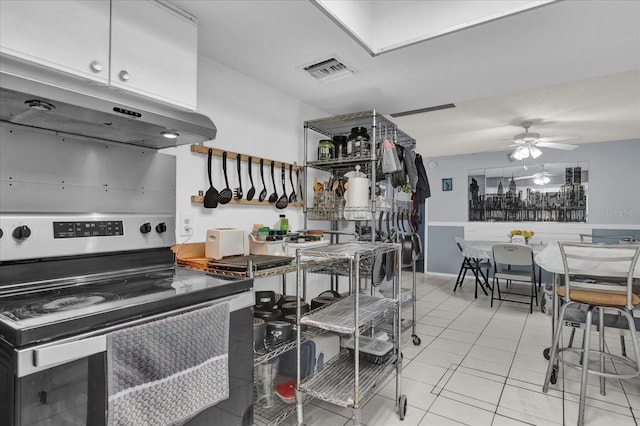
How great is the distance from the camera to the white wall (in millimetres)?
1953

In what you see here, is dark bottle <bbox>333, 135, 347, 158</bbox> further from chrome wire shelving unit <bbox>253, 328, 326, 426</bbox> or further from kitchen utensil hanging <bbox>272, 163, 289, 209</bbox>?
chrome wire shelving unit <bbox>253, 328, 326, 426</bbox>

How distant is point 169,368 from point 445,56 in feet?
7.17

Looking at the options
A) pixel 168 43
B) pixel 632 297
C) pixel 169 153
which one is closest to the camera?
pixel 168 43

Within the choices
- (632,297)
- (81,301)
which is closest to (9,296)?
(81,301)

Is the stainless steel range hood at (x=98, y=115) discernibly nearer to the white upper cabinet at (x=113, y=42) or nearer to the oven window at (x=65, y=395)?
the white upper cabinet at (x=113, y=42)

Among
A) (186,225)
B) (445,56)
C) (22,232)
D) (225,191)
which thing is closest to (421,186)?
(445,56)

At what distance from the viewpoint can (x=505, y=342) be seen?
319cm

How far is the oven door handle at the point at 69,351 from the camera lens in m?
0.84

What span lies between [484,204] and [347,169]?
427 centimetres

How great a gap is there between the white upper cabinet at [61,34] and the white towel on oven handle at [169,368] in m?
0.95

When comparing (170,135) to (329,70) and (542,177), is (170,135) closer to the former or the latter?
(329,70)

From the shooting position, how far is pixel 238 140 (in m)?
2.23

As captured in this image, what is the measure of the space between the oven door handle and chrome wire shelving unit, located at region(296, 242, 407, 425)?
90 centimetres

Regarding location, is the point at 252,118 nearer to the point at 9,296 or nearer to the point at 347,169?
the point at 347,169
